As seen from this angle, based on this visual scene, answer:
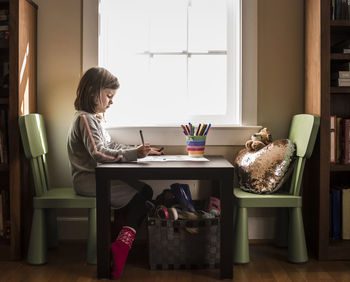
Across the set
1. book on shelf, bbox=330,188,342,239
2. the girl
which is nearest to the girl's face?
the girl

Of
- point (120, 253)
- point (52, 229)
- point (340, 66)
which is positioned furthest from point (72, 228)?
point (340, 66)

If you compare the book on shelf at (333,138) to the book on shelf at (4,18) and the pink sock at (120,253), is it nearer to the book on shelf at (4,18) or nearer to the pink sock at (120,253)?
the pink sock at (120,253)

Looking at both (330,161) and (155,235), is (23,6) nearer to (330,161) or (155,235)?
(155,235)

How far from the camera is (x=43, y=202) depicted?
2.56 metres

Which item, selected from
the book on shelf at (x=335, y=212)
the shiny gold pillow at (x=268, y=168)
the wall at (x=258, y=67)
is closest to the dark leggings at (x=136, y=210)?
the wall at (x=258, y=67)

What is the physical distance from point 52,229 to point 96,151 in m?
0.79

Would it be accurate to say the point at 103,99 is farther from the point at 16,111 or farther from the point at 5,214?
the point at 5,214

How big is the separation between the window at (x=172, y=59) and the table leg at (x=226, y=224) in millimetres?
861

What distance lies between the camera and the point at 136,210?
2.54m

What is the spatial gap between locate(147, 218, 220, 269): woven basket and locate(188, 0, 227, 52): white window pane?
4.10ft

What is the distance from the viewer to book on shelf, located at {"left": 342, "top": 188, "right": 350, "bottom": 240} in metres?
2.76

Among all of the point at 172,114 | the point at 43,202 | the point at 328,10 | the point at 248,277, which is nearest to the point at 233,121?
the point at 172,114

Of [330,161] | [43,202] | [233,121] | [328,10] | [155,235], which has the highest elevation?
[328,10]

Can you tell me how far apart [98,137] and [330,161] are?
4.54 feet
